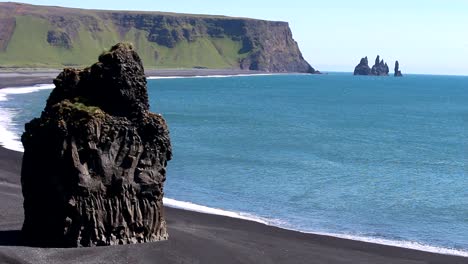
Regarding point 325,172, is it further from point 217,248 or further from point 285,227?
point 217,248

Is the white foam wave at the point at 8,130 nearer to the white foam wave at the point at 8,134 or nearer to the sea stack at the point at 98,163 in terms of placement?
the white foam wave at the point at 8,134

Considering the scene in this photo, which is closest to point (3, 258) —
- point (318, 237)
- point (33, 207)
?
point (33, 207)

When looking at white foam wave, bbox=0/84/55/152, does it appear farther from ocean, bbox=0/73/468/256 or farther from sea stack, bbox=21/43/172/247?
sea stack, bbox=21/43/172/247

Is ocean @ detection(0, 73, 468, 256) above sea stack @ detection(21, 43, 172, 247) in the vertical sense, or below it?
below

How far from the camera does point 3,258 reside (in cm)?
2692

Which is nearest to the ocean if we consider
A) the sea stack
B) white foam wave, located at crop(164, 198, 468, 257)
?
white foam wave, located at crop(164, 198, 468, 257)

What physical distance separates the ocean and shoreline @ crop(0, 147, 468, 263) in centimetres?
206

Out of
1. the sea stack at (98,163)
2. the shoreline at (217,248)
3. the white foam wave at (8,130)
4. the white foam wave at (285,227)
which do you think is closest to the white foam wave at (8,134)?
the white foam wave at (8,130)

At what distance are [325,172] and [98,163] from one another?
99.1 ft

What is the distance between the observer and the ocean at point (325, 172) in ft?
133

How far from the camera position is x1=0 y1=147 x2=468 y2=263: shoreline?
92.9ft

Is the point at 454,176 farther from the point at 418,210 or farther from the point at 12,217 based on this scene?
the point at 12,217

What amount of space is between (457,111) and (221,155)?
90.3 m

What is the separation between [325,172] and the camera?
5762 centimetres
